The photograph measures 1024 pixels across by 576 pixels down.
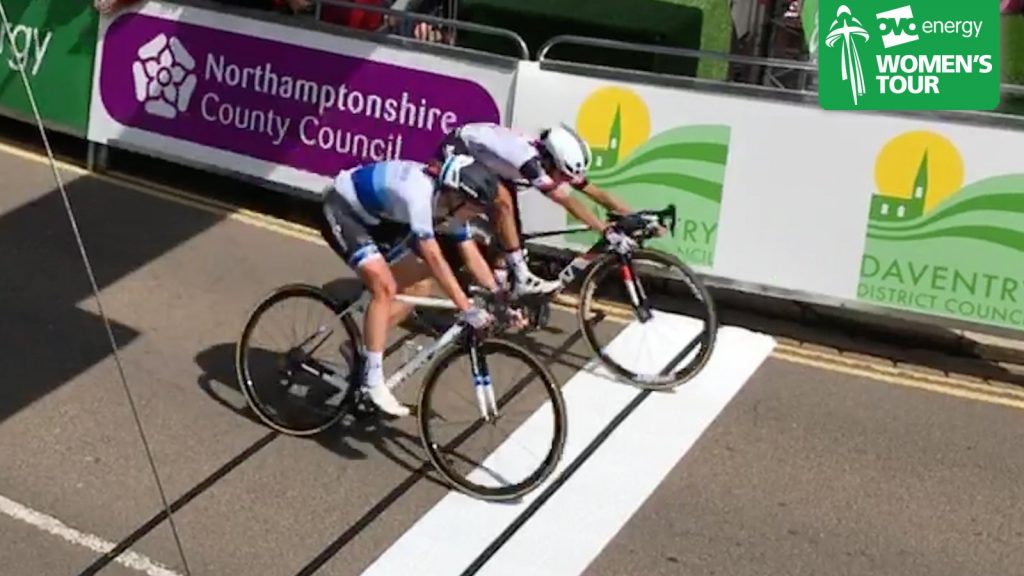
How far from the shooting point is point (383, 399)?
25.0 feet

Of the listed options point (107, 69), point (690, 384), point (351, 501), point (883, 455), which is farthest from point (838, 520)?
point (107, 69)

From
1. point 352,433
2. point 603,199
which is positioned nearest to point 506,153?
point 603,199

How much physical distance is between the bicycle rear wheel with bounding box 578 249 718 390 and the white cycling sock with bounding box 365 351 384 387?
5.36ft

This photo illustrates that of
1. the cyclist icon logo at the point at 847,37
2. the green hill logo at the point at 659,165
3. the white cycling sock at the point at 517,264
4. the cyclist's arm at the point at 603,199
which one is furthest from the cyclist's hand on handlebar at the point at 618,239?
the cyclist icon logo at the point at 847,37

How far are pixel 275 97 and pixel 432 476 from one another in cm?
440

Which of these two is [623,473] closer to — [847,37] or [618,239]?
[618,239]

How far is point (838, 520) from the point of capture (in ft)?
24.1

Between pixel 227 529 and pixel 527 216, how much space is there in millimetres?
3725

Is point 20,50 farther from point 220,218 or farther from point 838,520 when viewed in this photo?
point 838,520

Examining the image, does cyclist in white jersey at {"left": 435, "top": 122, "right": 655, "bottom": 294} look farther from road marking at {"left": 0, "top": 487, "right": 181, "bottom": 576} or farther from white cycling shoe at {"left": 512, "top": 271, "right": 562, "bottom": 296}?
road marking at {"left": 0, "top": 487, "right": 181, "bottom": 576}

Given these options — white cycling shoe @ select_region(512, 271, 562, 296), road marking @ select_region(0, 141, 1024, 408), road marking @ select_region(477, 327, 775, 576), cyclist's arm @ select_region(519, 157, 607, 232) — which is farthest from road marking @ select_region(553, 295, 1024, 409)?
cyclist's arm @ select_region(519, 157, 607, 232)

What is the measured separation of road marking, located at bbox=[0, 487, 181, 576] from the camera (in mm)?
6848

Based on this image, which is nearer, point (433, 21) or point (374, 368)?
point (374, 368)

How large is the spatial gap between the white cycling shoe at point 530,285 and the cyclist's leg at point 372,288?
1.07 metres
